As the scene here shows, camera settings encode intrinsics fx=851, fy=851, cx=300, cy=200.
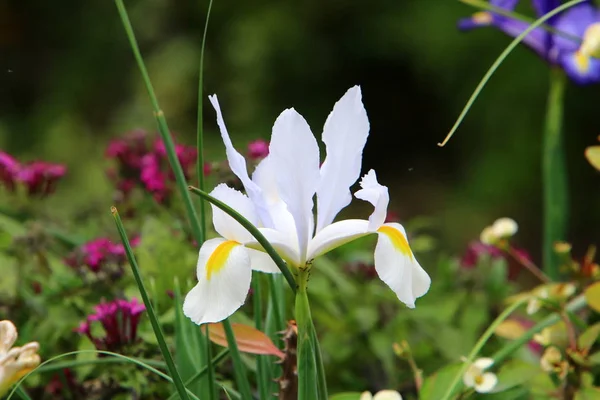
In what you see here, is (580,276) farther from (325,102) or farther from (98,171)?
(325,102)

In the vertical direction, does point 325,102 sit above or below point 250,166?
below

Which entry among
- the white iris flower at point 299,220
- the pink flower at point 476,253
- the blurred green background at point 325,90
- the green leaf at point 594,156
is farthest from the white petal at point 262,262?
the blurred green background at point 325,90

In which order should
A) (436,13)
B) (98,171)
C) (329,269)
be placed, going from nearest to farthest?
1. (329,269)
2. (98,171)
3. (436,13)

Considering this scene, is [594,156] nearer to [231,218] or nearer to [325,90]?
[231,218]

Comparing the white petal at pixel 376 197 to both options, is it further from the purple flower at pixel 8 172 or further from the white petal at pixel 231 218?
the purple flower at pixel 8 172

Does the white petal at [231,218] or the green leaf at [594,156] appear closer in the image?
the white petal at [231,218]

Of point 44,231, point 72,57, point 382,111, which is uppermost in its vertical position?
point 44,231

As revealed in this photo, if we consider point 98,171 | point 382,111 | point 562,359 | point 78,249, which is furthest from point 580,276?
point 382,111
